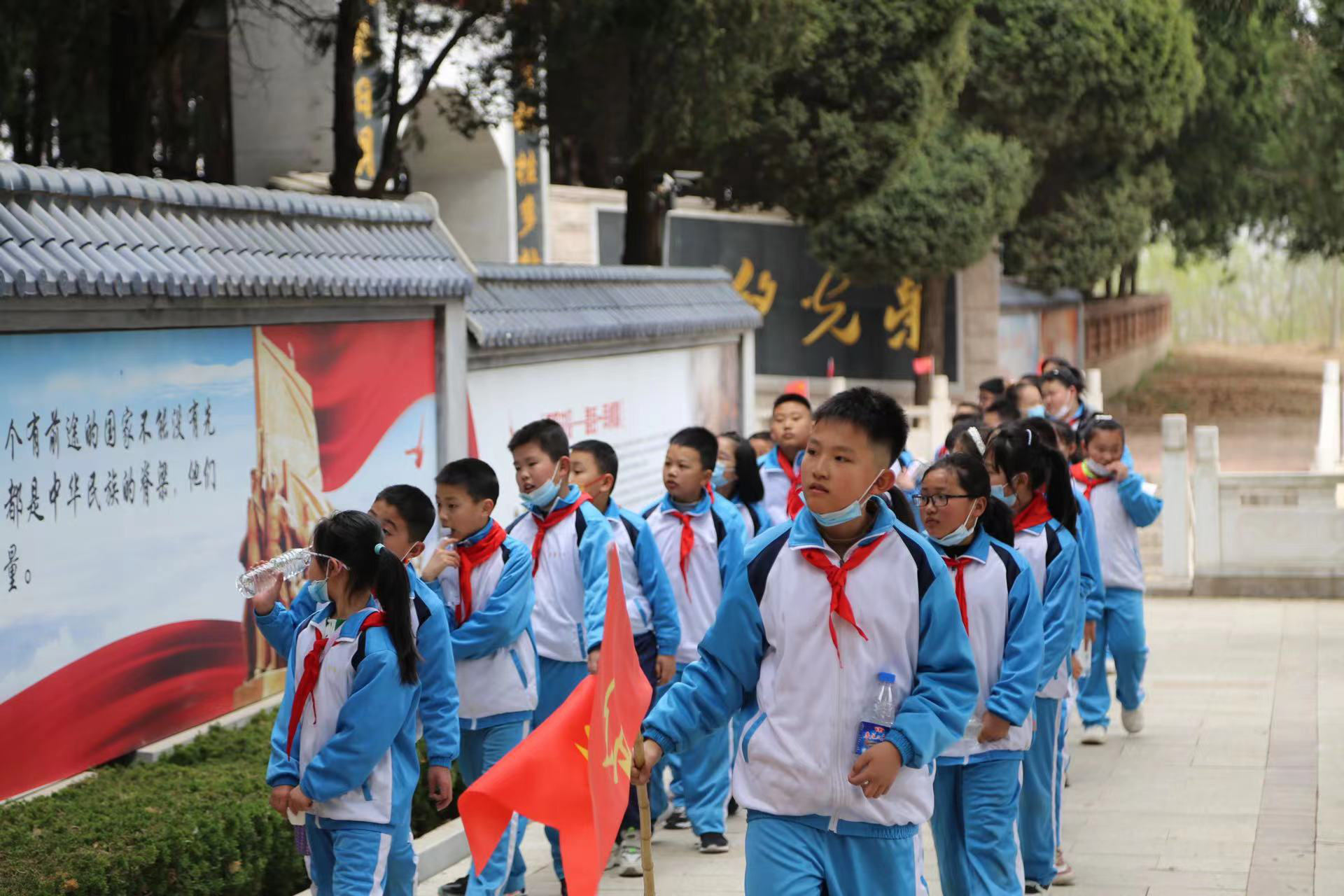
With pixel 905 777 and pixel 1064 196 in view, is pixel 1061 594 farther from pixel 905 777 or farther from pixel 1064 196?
pixel 1064 196

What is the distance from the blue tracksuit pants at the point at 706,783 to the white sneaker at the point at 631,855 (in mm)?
316

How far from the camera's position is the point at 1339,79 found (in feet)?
35.1

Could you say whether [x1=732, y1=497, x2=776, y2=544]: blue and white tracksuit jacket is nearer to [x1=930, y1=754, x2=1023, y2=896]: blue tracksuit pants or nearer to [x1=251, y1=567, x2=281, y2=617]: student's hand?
[x1=930, y1=754, x2=1023, y2=896]: blue tracksuit pants

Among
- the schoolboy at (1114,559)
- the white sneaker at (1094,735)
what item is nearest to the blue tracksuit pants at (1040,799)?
the schoolboy at (1114,559)

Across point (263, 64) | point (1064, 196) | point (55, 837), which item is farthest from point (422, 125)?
point (55, 837)

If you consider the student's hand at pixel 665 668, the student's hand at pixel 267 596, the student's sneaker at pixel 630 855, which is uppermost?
the student's hand at pixel 267 596

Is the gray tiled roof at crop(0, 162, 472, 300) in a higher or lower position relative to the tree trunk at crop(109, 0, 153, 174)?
lower

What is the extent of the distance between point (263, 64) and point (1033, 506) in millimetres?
12648

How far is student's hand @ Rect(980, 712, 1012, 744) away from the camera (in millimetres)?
4902

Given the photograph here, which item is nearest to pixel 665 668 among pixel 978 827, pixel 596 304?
pixel 978 827

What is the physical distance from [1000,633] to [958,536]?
31cm

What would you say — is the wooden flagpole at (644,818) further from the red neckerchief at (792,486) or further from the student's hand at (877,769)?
the red neckerchief at (792,486)

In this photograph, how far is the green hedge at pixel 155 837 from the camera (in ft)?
16.8

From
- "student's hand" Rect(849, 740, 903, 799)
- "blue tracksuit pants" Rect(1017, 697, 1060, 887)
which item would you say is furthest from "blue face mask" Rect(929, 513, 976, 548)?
"student's hand" Rect(849, 740, 903, 799)
